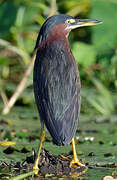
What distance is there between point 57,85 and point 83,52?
4109 mm

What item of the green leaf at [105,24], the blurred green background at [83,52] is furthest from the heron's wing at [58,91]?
the green leaf at [105,24]

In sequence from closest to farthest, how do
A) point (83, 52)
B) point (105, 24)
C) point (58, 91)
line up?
point (58, 91), point (83, 52), point (105, 24)

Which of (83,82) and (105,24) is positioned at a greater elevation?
(105,24)

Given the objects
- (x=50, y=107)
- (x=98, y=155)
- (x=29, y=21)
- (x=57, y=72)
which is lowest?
(x=98, y=155)

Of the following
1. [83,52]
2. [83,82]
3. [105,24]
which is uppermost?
[105,24]

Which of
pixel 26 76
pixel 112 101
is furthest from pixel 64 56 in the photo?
pixel 112 101

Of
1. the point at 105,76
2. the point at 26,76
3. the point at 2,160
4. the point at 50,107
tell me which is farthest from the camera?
the point at 105,76

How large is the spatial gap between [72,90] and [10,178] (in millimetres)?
872

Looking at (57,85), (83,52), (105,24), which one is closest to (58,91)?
(57,85)

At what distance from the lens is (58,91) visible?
13.0 ft

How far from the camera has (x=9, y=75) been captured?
9.14m

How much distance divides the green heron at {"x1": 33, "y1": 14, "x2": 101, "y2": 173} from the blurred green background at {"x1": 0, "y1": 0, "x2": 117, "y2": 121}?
2.48m

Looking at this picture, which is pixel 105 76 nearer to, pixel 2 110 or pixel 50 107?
pixel 2 110

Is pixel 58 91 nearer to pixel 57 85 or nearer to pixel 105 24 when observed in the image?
pixel 57 85
